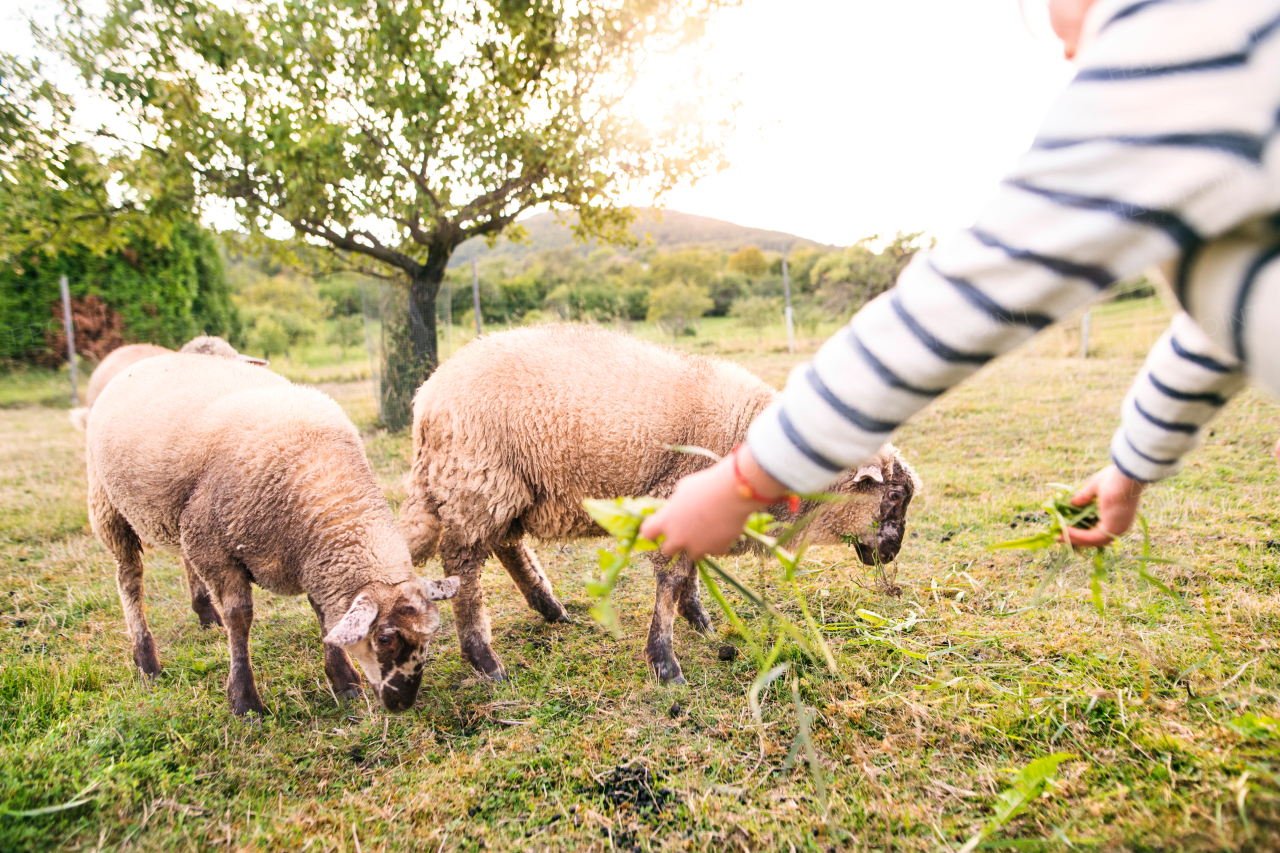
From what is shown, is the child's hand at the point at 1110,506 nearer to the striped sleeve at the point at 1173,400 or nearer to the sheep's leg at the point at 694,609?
the striped sleeve at the point at 1173,400

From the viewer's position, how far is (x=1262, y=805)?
4.37 feet

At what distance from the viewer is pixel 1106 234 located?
935 mm

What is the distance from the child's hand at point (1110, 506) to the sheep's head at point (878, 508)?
186cm

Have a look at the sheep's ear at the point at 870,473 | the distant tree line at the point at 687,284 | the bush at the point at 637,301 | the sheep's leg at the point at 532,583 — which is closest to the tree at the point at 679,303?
the distant tree line at the point at 687,284

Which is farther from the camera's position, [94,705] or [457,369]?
[457,369]

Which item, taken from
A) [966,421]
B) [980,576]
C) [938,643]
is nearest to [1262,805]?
[938,643]

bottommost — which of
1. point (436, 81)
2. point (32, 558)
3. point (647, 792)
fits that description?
point (32, 558)

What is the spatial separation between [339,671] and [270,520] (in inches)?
35.7

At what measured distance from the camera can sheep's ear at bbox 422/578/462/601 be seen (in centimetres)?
338

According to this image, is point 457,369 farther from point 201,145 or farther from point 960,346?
point 201,145

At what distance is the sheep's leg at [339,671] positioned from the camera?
345 centimetres

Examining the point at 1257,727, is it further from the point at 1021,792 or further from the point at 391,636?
the point at 391,636

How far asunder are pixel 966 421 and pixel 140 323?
2081 cm

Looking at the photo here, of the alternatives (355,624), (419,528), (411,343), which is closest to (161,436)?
(419,528)
